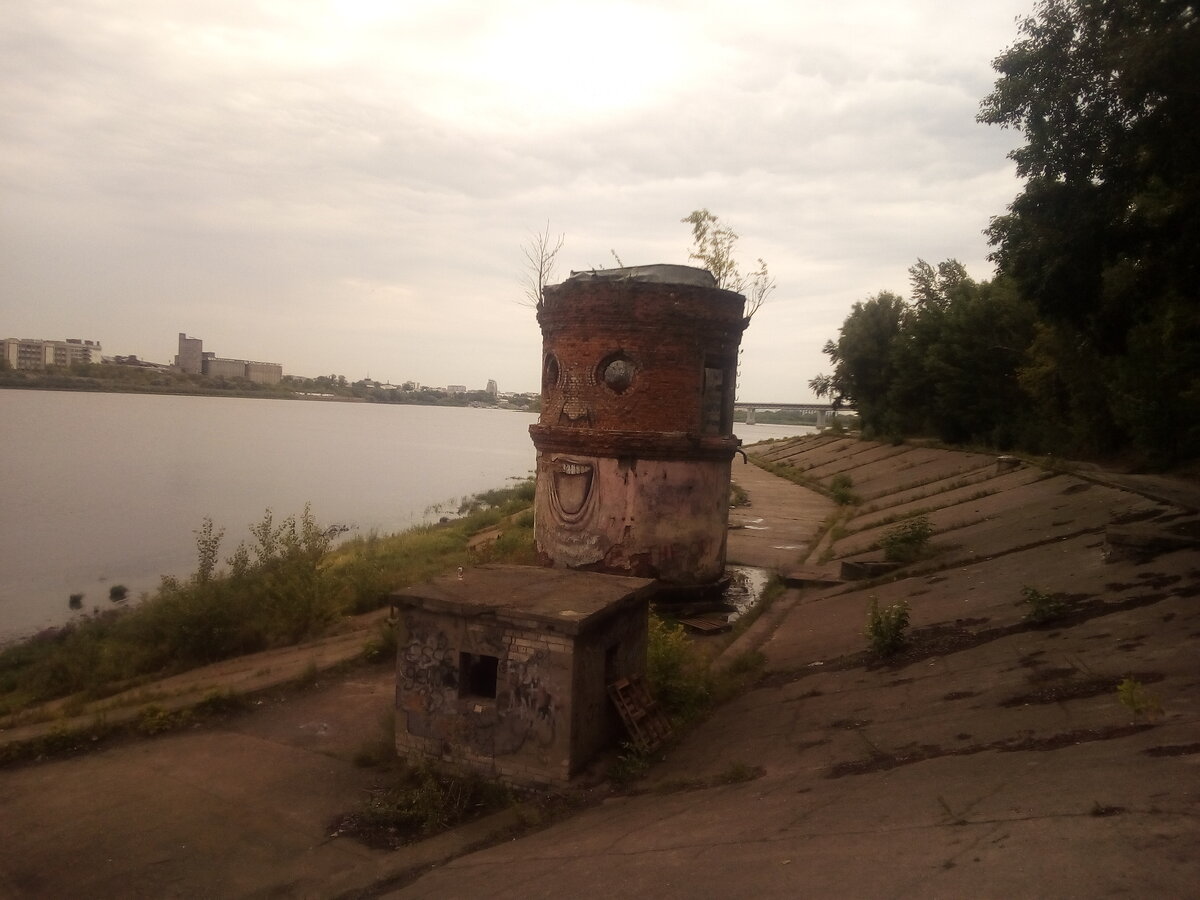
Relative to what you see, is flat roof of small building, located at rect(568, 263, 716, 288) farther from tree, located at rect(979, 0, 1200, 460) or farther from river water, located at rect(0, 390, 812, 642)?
river water, located at rect(0, 390, 812, 642)

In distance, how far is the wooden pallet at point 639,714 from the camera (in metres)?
7.97

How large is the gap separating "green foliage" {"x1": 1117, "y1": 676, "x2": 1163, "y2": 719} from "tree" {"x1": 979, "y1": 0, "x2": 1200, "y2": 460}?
5774mm

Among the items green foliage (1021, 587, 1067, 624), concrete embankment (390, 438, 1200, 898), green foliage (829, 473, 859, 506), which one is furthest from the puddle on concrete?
green foliage (829, 473, 859, 506)

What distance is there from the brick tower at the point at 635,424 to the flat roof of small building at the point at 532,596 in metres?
4.12

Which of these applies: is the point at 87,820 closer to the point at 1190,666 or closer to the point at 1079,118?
the point at 1190,666

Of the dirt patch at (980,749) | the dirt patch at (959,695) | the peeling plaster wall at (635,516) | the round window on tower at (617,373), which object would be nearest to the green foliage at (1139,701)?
the dirt patch at (980,749)

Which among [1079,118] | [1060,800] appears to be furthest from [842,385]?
[1060,800]

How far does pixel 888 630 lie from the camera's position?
30.8ft

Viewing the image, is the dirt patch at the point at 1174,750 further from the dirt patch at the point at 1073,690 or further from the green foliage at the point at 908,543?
the green foliage at the point at 908,543

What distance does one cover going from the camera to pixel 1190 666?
6484 millimetres

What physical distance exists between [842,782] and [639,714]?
2.38 meters

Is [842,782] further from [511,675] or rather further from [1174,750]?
[511,675]

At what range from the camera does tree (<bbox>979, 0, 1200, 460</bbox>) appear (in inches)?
328

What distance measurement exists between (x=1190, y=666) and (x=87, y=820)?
30.2 ft
